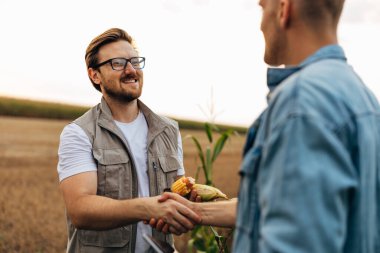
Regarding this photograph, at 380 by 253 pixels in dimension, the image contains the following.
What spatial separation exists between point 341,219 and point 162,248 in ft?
2.70

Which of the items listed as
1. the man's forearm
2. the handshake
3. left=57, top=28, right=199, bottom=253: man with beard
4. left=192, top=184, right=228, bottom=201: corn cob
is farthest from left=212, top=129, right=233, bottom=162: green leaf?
the man's forearm

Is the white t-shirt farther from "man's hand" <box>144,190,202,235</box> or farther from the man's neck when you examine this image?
"man's hand" <box>144,190,202,235</box>

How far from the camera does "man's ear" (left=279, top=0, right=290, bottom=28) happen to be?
48.7 inches

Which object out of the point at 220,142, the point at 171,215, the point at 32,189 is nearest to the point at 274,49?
the point at 171,215

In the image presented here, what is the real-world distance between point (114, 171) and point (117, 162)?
0.05 metres

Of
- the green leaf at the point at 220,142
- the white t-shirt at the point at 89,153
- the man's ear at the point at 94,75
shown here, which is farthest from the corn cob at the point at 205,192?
the green leaf at the point at 220,142

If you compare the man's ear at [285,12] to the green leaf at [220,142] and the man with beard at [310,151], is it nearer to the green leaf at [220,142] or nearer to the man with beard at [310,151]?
the man with beard at [310,151]

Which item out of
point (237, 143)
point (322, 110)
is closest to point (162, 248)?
point (322, 110)

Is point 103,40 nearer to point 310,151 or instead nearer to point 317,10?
point 317,10

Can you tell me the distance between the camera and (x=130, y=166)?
269 centimetres

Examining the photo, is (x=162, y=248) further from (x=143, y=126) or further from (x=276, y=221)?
(x=143, y=126)

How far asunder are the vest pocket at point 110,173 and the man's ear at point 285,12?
154 centimetres

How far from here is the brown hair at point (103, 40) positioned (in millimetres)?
2943

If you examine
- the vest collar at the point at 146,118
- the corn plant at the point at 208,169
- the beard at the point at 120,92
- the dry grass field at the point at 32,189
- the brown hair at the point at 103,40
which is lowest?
the dry grass field at the point at 32,189
